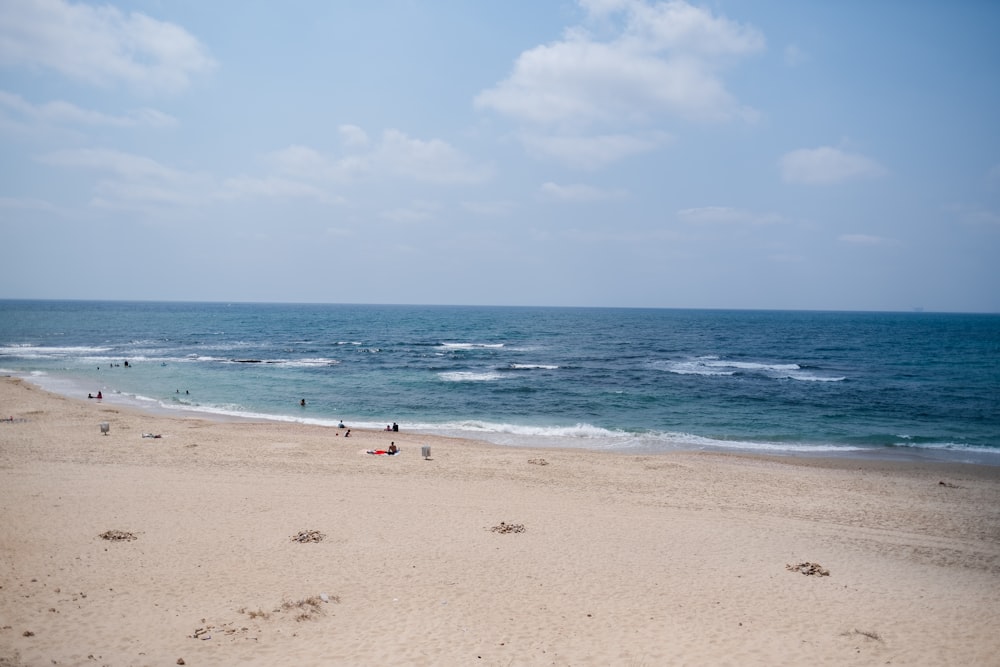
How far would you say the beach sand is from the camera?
9023 mm

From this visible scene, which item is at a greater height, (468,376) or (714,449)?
(468,376)

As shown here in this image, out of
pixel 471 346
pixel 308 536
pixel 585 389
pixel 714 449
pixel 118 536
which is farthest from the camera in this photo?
pixel 471 346

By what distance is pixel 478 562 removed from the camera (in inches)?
481

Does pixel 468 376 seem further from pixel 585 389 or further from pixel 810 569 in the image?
pixel 810 569

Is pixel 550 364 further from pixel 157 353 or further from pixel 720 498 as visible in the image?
pixel 157 353

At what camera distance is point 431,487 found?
18.0 meters

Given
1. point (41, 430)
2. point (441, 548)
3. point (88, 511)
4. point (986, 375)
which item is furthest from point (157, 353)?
point (986, 375)

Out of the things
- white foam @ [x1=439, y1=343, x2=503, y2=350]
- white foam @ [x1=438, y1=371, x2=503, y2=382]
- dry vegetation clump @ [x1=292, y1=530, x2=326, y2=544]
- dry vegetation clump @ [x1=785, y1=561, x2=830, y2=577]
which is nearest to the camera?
dry vegetation clump @ [x1=785, y1=561, x2=830, y2=577]

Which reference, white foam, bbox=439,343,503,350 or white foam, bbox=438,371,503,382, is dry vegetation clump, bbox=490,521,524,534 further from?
white foam, bbox=439,343,503,350

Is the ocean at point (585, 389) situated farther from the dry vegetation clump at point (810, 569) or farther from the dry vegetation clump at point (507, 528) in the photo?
the dry vegetation clump at point (810, 569)

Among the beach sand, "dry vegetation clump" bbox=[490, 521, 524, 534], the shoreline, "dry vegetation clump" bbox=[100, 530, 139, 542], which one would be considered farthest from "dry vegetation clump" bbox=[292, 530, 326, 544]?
the shoreline

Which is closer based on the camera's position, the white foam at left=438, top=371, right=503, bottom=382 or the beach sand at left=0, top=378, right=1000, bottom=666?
the beach sand at left=0, top=378, right=1000, bottom=666

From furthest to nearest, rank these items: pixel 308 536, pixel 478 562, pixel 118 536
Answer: pixel 308 536
pixel 118 536
pixel 478 562

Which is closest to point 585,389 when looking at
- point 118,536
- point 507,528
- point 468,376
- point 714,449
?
point 468,376
